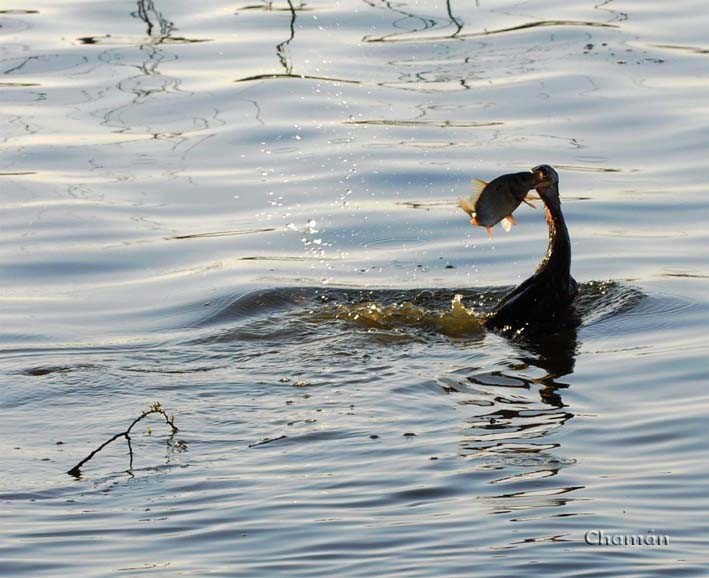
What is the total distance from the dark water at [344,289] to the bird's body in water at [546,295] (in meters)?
0.18

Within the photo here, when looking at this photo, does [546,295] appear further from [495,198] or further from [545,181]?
[495,198]

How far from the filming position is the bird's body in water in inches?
357

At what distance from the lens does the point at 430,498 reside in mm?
6297

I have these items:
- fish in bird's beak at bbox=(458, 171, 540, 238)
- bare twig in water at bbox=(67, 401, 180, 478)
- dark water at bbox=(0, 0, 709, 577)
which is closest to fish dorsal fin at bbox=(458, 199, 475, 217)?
fish in bird's beak at bbox=(458, 171, 540, 238)

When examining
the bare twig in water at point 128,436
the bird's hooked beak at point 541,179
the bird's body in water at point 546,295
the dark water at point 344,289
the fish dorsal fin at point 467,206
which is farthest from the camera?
the bird's body in water at point 546,295

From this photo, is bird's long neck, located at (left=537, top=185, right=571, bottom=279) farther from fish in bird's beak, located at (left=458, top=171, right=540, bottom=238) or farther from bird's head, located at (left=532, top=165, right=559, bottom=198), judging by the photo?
fish in bird's beak, located at (left=458, top=171, right=540, bottom=238)

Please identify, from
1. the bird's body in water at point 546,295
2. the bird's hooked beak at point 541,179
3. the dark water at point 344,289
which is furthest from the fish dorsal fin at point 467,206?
the dark water at point 344,289

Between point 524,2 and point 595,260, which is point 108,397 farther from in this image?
point 524,2

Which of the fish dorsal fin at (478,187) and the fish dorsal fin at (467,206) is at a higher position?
the fish dorsal fin at (478,187)

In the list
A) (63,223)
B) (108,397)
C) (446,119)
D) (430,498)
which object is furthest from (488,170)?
(430,498)

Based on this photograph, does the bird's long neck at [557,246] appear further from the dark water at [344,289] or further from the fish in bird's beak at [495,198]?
the fish in bird's beak at [495,198]

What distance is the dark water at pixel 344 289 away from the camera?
605 centimetres

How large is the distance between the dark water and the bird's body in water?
175 mm

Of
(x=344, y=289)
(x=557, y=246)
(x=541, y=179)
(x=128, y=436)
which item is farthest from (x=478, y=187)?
(x=128, y=436)
